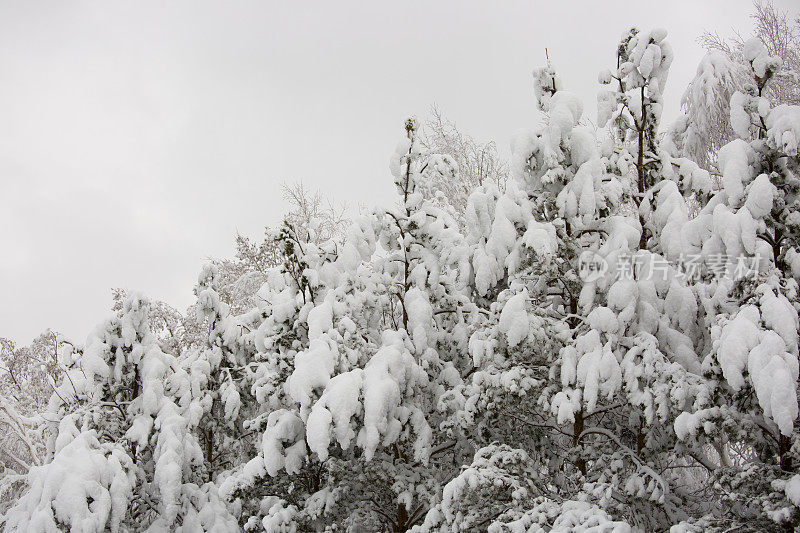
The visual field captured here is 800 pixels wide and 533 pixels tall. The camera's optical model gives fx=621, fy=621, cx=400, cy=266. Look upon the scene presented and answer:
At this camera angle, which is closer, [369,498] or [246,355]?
[369,498]

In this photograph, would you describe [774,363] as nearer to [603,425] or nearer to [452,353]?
[603,425]

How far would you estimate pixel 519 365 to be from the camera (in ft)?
17.7

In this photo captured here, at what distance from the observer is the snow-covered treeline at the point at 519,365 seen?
14.7 ft

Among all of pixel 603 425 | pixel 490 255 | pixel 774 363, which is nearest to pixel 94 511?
pixel 490 255

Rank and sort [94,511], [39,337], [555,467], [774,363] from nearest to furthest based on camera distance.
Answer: [774,363]
[94,511]
[555,467]
[39,337]

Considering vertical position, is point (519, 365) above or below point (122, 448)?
below

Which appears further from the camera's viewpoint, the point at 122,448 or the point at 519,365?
the point at 122,448

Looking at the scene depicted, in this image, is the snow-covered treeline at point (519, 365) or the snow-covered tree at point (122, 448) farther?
the snow-covered tree at point (122, 448)

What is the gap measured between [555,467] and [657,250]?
2485 mm

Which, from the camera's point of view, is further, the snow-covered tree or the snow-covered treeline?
the snow-covered tree

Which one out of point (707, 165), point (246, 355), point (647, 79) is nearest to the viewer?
point (647, 79)

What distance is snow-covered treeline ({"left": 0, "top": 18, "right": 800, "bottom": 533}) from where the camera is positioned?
4484 mm

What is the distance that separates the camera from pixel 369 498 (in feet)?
19.9

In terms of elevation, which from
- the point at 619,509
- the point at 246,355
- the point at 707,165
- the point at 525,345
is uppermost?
the point at 707,165
